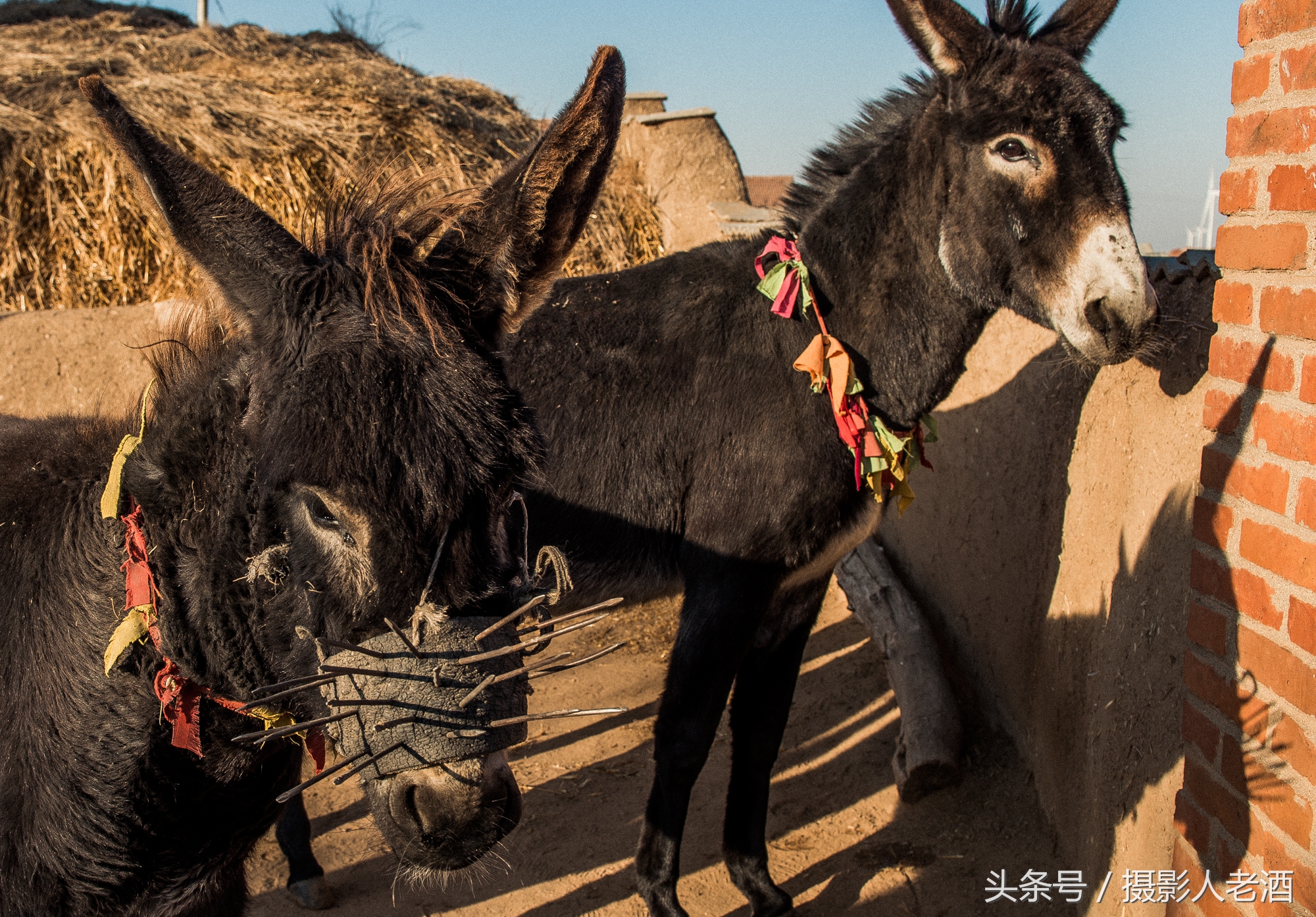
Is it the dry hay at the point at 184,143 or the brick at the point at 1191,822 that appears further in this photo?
the dry hay at the point at 184,143

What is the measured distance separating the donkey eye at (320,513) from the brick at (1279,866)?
2.31 m

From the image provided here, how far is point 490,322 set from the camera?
1811 millimetres

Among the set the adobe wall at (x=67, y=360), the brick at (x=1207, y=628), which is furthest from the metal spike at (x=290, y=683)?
the adobe wall at (x=67, y=360)

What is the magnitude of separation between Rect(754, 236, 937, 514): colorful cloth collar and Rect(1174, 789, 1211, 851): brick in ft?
4.28

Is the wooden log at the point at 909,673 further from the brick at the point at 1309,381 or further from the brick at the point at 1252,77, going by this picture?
the brick at the point at 1252,77

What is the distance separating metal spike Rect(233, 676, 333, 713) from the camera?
4.79 feet

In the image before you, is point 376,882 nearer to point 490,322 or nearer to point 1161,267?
point 490,322

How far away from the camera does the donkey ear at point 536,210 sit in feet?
5.65

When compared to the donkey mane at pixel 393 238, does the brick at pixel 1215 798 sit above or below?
below

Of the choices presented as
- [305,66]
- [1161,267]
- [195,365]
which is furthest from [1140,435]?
[305,66]

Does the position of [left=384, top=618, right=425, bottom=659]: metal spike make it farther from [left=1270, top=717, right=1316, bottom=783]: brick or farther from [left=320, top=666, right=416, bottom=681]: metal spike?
[left=1270, top=717, right=1316, bottom=783]: brick

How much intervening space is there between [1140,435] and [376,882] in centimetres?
370

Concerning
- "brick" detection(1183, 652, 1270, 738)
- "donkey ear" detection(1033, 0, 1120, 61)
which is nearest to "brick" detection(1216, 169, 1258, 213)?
"brick" detection(1183, 652, 1270, 738)

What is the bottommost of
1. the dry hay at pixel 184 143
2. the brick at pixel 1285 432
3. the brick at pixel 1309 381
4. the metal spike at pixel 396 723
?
the metal spike at pixel 396 723
